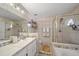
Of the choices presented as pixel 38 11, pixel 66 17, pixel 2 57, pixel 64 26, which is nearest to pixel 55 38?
pixel 64 26

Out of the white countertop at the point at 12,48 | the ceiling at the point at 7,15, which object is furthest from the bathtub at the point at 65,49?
the ceiling at the point at 7,15

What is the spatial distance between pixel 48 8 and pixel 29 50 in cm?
64

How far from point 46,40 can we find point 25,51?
0.33 metres

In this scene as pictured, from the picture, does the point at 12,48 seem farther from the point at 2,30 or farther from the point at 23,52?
the point at 2,30

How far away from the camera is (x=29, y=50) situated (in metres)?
1.70

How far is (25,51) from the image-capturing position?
1.67m

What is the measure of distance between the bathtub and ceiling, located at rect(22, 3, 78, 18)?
1.44 ft

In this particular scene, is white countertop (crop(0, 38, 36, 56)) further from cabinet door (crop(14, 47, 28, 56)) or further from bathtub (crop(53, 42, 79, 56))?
bathtub (crop(53, 42, 79, 56))

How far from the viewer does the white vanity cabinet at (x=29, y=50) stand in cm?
165

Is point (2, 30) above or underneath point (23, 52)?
above

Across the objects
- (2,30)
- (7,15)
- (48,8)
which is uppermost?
(48,8)

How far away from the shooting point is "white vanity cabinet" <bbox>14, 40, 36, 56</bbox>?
1.65 metres

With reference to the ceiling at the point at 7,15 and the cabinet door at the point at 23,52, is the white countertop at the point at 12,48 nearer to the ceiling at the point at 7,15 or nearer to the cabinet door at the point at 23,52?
the cabinet door at the point at 23,52

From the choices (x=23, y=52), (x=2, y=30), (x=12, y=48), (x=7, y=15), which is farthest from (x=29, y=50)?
(x=7, y=15)
